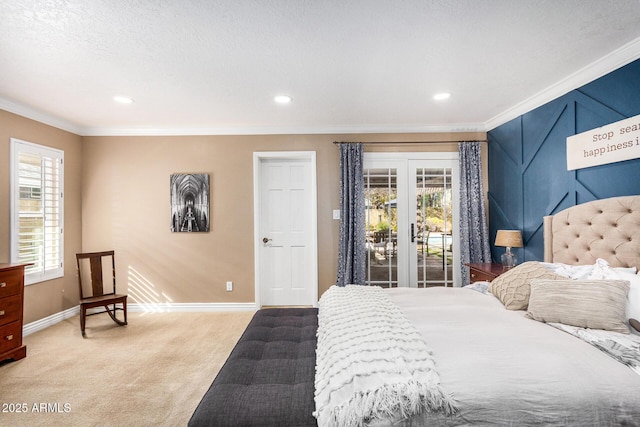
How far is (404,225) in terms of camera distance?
4336 millimetres

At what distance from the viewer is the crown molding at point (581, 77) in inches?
90.3

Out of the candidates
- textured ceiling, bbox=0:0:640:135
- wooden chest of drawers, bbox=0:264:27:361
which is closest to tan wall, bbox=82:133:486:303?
textured ceiling, bbox=0:0:640:135

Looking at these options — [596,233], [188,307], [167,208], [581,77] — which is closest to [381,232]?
[596,233]

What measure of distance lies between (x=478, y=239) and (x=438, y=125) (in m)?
1.61

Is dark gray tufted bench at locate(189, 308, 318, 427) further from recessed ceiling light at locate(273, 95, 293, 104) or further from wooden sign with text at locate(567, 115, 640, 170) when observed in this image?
wooden sign with text at locate(567, 115, 640, 170)

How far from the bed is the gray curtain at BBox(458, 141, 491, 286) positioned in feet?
5.51

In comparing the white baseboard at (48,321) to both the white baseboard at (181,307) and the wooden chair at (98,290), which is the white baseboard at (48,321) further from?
the white baseboard at (181,307)

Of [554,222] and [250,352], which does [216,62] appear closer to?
[250,352]

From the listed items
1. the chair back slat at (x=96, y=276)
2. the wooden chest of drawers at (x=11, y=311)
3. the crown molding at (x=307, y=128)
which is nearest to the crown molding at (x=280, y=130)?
the crown molding at (x=307, y=128)

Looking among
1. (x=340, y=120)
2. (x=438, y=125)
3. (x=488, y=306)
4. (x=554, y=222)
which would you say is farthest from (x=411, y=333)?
(x=438, y=125)

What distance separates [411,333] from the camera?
1624mm

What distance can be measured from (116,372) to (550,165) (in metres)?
4.42

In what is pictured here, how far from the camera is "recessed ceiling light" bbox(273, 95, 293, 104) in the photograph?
10.5 feet

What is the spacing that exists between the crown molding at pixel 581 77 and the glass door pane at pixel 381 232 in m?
1.61
